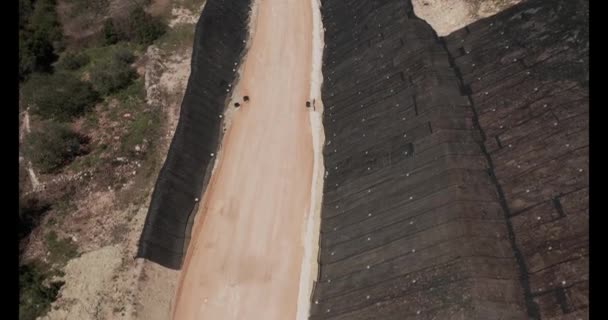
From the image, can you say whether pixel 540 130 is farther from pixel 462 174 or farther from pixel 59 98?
pixel 59 98

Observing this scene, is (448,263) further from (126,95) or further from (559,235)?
(126,95)

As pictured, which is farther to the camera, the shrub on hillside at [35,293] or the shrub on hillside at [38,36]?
the shrub on hillside at [38,36]

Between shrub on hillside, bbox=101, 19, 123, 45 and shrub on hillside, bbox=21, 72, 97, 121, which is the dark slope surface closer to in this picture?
shrub on hillside, bbox=21, 72, 97, 121

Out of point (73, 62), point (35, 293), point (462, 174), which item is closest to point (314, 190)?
point (462, 174)

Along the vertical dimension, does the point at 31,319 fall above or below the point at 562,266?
below

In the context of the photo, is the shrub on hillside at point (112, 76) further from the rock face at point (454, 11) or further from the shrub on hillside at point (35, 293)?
the rock face at point (454, 11)

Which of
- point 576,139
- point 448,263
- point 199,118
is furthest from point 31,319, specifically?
point 576,139

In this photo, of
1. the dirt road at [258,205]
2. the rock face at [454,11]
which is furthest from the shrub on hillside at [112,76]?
the rock face at [454,11]
